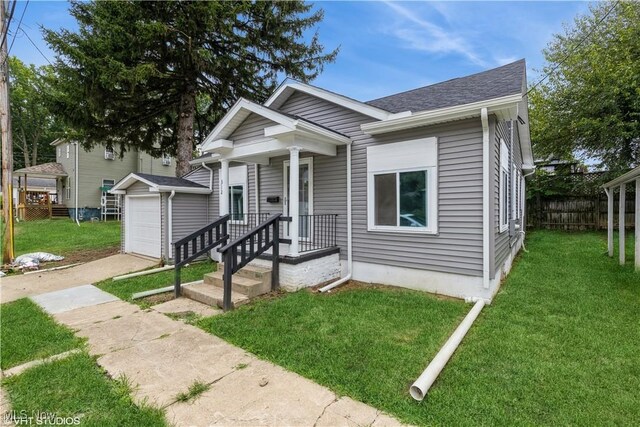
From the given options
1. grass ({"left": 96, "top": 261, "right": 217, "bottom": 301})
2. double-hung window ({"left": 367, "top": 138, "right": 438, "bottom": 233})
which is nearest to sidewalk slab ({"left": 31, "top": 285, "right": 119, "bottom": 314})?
grass ({"left": 96, "top": 261, "right": 217, "bottom": 301})

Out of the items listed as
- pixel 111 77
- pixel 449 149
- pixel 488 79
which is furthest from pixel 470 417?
pixel 111 77

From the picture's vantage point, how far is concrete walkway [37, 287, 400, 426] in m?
2.35

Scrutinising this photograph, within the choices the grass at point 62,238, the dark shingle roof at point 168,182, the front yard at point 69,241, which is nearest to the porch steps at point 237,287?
the dark shingle roof at point 168,182

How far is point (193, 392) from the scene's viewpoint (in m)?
2.67

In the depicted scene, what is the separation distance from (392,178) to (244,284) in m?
3.26

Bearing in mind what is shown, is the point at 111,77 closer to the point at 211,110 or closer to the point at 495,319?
the point at 211,110

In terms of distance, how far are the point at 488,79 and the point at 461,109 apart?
2482 mm

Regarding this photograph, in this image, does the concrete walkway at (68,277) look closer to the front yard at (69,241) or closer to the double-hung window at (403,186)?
the front yard at (69,241)

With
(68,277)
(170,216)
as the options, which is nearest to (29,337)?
(68,277)

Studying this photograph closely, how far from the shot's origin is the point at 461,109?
15.7ft

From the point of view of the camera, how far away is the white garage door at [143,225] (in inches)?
359

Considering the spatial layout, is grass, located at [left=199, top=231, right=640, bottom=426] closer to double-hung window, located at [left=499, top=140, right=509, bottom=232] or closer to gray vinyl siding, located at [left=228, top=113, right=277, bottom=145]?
double-hung window, located at [left=499, top=140, right=509, bottom=232]

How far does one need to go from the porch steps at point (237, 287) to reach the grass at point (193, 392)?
82.4 inches

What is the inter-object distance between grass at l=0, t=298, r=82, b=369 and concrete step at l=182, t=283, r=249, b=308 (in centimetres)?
169
